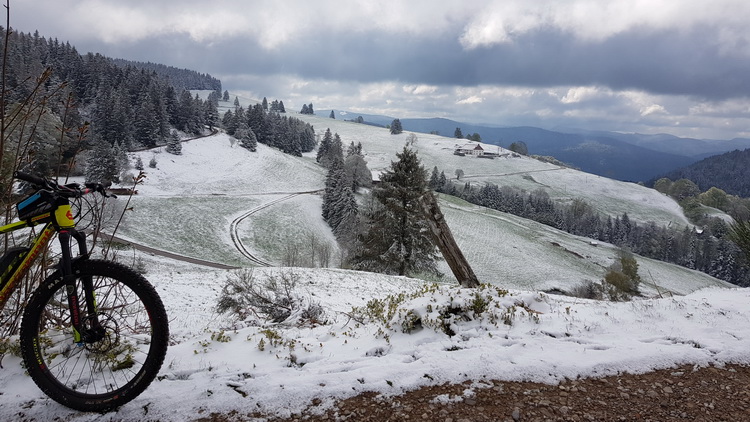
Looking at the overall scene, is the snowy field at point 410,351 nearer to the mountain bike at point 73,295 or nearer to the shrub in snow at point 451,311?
the shrub in snow at point 451,311

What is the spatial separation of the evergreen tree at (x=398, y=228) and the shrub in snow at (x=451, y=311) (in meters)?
18.0

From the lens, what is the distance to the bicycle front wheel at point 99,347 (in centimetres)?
303

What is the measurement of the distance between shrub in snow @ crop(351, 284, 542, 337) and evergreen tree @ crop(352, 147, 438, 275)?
1805cm

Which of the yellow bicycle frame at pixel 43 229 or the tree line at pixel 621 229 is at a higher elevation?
the yellow bicycle frame at pixel 43 229

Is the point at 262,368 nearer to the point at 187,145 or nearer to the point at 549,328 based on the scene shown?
the point at 549,328

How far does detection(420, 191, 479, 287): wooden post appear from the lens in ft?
22.7

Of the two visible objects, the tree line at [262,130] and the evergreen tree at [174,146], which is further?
the tree line at [262,130]

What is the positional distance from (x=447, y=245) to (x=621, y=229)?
100733mm

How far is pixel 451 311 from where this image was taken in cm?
521

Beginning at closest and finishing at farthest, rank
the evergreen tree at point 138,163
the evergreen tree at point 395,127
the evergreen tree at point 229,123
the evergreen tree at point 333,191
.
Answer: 1. the evergreen tree at point 333,191
2. the evergreen tree at point 138,163
3. the evergreen tree at point 229,123
4. the evergreen tree at point 395,127

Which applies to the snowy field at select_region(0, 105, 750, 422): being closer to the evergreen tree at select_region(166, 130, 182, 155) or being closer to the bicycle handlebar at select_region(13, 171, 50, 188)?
the bicycle handlebar at select_region(13, 171, 50, 188)

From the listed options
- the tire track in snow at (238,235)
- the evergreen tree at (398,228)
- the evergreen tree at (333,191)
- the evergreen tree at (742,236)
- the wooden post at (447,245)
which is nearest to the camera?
the wooden post at (447,245)

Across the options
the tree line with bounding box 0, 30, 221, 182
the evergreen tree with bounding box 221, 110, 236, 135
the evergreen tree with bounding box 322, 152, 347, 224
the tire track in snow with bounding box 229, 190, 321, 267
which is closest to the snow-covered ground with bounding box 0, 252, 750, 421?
the tire track in snow with bounding box 229, 190, 321, 267

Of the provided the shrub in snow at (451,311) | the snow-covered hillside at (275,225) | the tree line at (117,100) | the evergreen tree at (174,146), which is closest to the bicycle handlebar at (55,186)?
the shrub in snow at (451,311)
